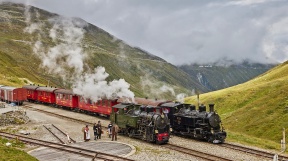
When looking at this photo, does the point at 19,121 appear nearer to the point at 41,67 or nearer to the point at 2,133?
the point at 2,133

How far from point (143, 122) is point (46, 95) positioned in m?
37.1

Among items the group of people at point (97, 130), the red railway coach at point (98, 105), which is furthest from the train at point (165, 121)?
the group of people at point (97, 130)

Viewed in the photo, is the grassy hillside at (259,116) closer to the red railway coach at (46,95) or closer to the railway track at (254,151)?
the railway track at (254,151)

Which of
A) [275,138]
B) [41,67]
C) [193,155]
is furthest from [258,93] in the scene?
[41,67]

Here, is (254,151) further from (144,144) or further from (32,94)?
(32,94)

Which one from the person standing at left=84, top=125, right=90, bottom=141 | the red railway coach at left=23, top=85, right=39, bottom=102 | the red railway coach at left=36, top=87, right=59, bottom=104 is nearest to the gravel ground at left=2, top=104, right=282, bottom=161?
the person standing at left=84, top=125, right=90, bottom=141

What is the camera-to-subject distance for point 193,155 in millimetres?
24531

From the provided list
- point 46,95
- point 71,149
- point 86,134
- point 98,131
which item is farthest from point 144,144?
point 46,95

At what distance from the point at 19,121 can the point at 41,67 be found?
451 feet

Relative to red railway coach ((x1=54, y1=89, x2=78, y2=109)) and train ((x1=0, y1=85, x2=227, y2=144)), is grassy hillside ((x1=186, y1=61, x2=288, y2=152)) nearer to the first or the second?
train ((x1=0, y1=85, x2=227, y2=144))

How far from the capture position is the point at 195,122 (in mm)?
32188

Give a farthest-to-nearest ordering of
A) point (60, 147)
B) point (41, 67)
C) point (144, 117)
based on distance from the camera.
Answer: point (41, 67)
point (144, 117)
point (60, 147)

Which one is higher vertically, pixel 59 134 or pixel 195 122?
pixel 195 122

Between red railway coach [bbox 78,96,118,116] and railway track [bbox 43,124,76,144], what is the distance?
8.28 metres
